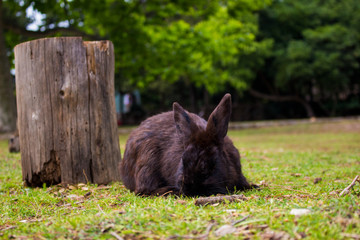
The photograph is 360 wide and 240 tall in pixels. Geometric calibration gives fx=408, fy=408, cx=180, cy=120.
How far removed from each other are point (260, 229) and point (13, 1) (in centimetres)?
1510

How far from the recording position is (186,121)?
3.95 m

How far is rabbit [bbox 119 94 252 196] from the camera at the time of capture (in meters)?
3.70

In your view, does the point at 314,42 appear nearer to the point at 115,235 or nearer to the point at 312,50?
the point at 312,50

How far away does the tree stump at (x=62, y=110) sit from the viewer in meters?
5.15

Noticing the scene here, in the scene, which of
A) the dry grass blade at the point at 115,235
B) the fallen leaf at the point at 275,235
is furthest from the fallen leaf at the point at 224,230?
the dry grass blade at the point at 115,235

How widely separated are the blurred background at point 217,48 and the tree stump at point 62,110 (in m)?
4.81

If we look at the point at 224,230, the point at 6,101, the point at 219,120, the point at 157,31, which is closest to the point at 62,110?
A: the point at 219,120

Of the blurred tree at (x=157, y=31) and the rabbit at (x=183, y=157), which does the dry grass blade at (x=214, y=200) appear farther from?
the blurred tree at (x=157, y=31)

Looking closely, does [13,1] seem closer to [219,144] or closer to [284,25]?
[219,144]

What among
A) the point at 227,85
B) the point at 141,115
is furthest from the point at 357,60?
the point at 141,115

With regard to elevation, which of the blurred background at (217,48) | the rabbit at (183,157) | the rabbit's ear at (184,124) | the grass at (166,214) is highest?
the blurred background at (217,48)

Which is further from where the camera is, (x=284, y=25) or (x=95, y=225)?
(x=284, y=25)

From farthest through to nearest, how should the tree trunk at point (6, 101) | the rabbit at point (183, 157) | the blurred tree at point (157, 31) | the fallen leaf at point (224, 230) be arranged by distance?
the blurred tree at point (157, 31) → the tree trunk at point (6, 101) → the rabbit at point (183, 157) → the fallen leaf at point (224, 230)

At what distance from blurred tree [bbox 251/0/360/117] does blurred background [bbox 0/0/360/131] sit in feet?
0.24
